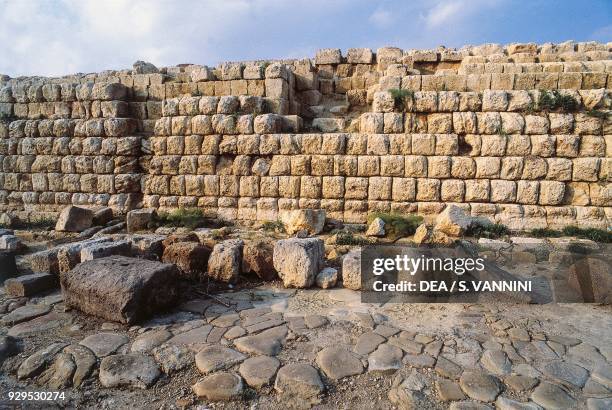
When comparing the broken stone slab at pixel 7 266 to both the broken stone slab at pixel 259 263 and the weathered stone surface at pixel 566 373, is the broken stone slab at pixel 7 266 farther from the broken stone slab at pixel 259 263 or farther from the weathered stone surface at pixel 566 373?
the weathered stone surface at pixel 566 373

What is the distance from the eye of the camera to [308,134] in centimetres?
841

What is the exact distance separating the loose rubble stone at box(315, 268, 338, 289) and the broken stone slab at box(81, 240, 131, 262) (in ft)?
9.74

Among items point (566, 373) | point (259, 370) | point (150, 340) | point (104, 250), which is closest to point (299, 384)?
point (259, 370)

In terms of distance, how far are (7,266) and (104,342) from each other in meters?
3.32

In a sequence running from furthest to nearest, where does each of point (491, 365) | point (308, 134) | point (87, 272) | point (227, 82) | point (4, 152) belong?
1. point (4, 152)
2. point (227, 82)
3. point (308, 134)
4. point (87, 272)
5. point (491, 365)

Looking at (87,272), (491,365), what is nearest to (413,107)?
(491,365)

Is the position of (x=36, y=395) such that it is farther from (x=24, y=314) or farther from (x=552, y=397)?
(x=552, y=397)

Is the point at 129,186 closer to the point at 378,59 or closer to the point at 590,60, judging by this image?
the point at 378,59

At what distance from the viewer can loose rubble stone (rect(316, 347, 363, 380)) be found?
3.06 m

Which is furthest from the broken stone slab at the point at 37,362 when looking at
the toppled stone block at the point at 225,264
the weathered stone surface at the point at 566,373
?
the weathered stone surface at the point at 566,373

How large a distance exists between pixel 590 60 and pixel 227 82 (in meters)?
Answer: 9.07

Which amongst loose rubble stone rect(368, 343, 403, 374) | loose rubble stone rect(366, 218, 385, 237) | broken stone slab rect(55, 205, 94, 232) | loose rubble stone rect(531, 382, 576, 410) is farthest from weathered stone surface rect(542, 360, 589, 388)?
broken stone slab rect(55, 205, 94, 232)

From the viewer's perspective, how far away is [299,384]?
9.50 ft

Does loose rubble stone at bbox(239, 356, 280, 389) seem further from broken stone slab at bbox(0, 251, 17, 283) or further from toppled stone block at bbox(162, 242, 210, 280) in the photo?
broken stone slab at bbox(0, 251, 17, 283)
